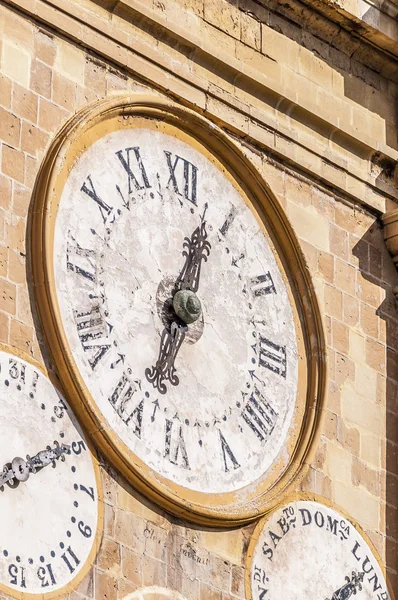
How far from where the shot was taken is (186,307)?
1521 cm

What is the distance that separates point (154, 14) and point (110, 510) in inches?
115

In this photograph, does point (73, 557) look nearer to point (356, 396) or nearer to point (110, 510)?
point (110, 510)

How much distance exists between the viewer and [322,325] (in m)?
16.0

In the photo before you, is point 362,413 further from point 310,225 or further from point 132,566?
point 132,566

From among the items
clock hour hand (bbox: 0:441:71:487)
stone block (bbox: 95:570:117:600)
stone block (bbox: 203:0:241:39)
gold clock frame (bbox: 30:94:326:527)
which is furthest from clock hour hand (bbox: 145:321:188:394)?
stone block (bbox: 203:0:241:39)

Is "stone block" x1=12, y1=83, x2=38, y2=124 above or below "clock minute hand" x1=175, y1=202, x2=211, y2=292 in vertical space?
above

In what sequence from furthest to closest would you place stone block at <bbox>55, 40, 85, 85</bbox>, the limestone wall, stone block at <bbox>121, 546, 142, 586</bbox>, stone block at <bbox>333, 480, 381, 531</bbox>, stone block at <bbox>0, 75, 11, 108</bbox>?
stone block at <bbox>333, 480, 381, 531</bbox>
stone block at <bbox>55, 40, 85, 85</bbox>
stone block at <bbox>0, 75, 11, 108</bbox>
the limestone wall
stone block at <bbox>121, 546, 142, 586</bbox>

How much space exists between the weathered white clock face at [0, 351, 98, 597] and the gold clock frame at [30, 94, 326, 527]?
19cm

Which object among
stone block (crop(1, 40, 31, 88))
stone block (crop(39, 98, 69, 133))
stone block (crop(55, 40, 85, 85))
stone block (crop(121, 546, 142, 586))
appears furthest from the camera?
stone block (crop(55, 40, 85, 85))

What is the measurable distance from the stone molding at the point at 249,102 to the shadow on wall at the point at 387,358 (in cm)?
29

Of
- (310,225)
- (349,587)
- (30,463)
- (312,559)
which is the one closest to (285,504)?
(312,559)

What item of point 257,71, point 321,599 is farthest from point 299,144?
point 321,599

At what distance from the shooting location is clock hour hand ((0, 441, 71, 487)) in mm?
13883

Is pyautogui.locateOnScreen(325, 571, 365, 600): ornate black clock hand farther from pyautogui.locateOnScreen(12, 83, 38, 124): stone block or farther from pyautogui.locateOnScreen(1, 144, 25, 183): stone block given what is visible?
pyautogui.locateOnScreen(12, 83, 38, 124): stone block
